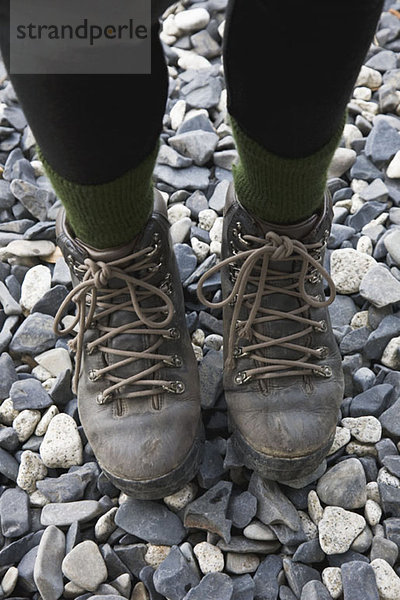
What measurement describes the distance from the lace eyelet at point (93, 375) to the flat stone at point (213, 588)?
0.99 feet

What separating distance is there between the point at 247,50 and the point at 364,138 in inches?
35.1

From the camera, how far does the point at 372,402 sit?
1.03 metres

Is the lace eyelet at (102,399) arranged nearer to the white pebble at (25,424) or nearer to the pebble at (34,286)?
the white pebble at (25,424)

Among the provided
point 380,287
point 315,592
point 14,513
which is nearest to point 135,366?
point 14,513

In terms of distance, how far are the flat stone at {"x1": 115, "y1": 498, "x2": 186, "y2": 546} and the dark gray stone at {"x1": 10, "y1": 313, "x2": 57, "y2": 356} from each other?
1.13 ft

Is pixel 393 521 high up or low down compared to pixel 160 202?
down

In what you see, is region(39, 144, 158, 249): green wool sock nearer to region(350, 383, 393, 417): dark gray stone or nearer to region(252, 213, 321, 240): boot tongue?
region(252, 213, 321, 240): boot tongue

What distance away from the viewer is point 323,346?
0.98m

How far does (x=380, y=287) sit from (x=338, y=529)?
45 centimetres

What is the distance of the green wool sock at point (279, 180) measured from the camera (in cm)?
80

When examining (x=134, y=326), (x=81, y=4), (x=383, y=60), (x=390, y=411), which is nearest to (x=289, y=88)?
(x=81, y=4)

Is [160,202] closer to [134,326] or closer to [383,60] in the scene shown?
[134,326]

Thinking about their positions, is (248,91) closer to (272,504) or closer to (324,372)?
(324,372)

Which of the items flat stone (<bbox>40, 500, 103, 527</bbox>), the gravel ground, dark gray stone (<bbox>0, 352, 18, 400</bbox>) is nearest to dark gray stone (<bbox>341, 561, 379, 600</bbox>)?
the gravel ground
